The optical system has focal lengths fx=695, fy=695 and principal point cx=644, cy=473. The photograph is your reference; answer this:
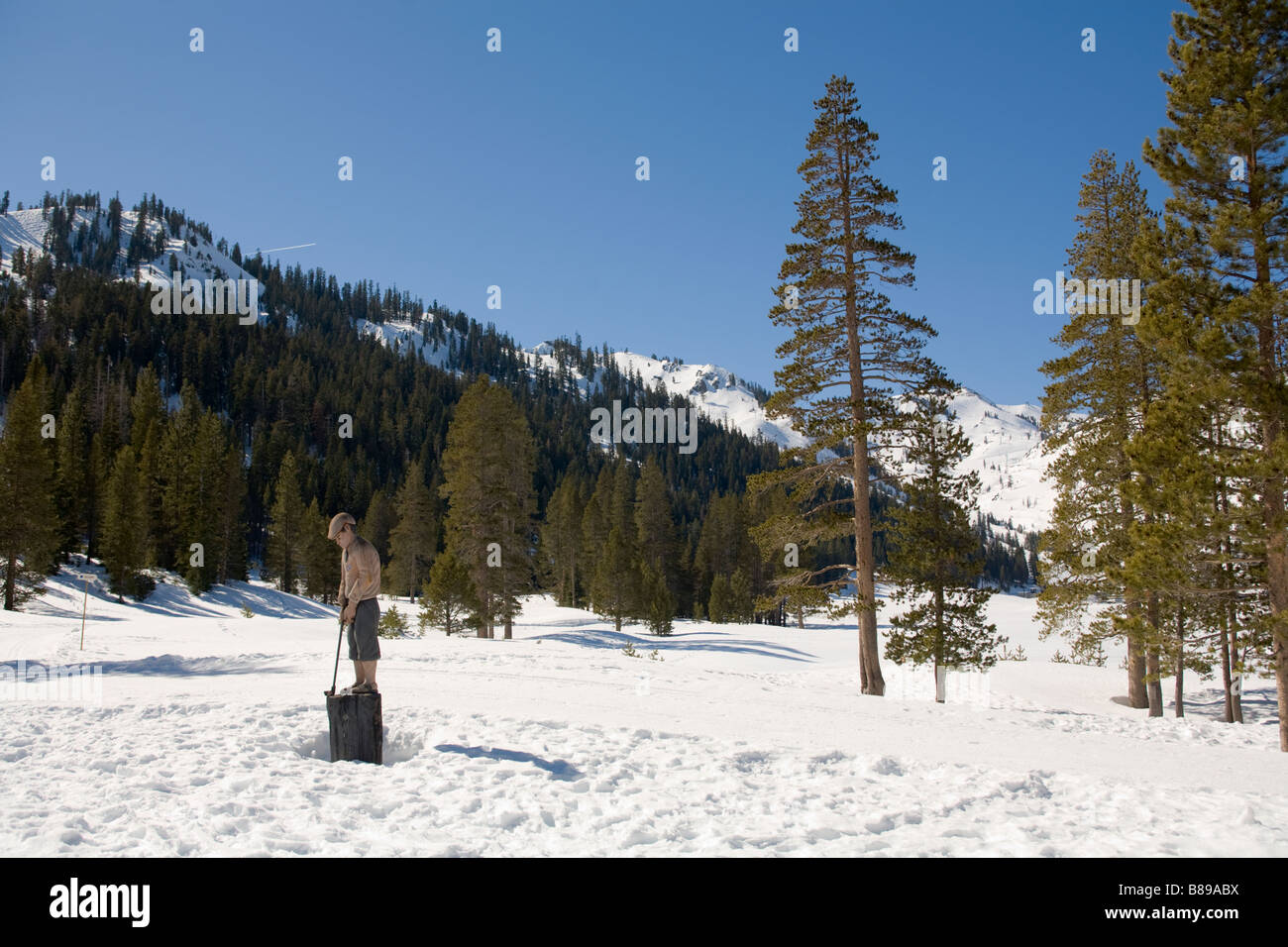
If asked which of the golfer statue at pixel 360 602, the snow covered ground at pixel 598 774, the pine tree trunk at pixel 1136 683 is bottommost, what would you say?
the pine tree trunk at pixel 1136 683

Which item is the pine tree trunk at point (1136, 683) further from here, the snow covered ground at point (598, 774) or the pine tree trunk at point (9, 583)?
the pine tree trunk at point (9, 583)

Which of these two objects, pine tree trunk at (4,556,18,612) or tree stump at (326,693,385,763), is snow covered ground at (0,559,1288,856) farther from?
pine tree trunk at (4,556,18,612)

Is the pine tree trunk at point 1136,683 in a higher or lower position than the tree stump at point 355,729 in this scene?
lower

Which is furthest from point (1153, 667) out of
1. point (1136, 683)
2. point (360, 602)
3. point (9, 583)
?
point (9, 583)

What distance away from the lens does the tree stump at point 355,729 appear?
7750 millimetres

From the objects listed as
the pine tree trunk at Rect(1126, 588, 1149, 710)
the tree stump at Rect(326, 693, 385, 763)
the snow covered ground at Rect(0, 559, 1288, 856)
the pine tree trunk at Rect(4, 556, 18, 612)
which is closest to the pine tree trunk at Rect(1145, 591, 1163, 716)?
the pine tree trunk at Rect(1126, 588, 1149, 710)

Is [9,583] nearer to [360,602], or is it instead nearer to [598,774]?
[360,602]

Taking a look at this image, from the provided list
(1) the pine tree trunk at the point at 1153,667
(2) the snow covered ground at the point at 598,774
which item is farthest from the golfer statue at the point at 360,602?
(1) the pine tree trunk at the point at 1153,667

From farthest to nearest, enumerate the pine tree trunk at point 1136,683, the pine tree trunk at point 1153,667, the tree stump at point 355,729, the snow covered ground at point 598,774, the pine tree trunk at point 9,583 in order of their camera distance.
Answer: the pine tree trunk at point 9,583, the pine tree trunk at point 1136,683, the pine tree trunk at point 1153,667, the tree stump at point 355,729, the snow covered ground at point 598,774

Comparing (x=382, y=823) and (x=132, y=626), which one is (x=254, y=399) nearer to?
(x=132, y=626)

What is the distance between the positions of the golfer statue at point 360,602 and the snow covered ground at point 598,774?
3.80ft

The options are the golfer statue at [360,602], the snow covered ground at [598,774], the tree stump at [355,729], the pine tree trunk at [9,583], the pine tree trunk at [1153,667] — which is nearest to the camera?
the snow covered ground at [598,774]
